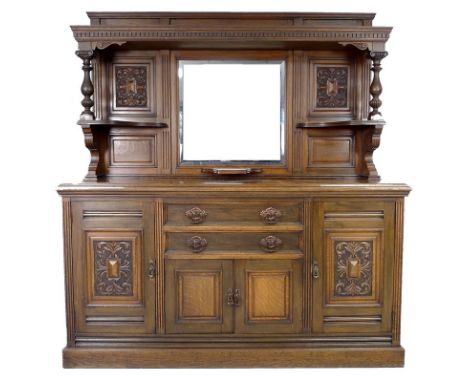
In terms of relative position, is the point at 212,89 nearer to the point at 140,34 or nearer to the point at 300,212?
the point at 140,34

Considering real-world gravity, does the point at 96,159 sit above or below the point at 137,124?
below

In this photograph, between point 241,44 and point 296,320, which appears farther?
point 241,44

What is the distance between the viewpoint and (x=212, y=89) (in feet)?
12.6

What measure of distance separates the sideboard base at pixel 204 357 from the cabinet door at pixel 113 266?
13 centimetres

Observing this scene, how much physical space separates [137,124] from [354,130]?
1.48 metres

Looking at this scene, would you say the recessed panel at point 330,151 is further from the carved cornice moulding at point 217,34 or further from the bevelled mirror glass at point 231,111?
the carved cornice moulding at point 217,34

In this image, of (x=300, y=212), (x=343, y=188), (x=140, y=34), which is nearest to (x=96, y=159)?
(x=140, y=34)

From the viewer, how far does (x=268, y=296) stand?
3.44 meters

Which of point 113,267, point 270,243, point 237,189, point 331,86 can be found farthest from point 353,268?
point 113,267

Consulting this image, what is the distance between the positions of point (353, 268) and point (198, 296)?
A: 37.5 inches

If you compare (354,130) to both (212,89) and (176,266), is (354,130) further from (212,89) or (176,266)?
(176,266)

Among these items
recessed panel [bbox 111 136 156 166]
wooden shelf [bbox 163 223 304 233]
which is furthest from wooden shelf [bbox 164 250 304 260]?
recessed panel [bbox 111 136 156 166]

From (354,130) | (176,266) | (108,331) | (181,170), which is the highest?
(354,130)

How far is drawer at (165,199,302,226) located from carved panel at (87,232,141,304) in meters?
0.28
